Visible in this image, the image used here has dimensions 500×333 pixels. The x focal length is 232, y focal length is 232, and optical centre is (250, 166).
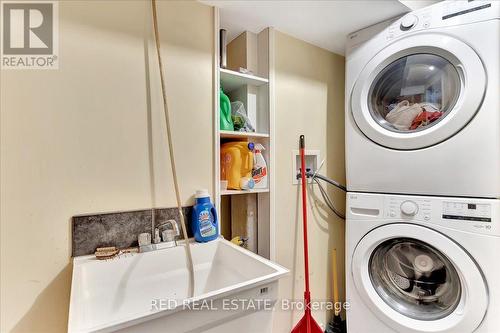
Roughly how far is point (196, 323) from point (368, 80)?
1.41m

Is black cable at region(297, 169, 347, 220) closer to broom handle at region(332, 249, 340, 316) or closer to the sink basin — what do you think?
broom handle at region(332, 249, 340, 316)

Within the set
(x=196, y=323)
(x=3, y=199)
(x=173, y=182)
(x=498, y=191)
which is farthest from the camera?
(x=173, y=182)

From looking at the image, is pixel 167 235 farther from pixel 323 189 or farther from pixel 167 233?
pixel 323 189

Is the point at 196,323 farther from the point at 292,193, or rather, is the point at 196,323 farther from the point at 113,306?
the point at 292,193

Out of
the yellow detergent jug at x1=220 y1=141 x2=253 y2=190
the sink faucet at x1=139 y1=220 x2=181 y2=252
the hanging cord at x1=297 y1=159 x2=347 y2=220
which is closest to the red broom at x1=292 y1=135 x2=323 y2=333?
the hanging cord at x1=297 y1=159 x2=347 y2=220

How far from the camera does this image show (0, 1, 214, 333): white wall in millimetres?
799

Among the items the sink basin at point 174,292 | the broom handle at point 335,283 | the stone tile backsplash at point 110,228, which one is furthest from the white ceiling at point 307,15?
the broom handle at point 335,283

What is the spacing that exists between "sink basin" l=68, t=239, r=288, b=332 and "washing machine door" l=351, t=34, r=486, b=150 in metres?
0.94

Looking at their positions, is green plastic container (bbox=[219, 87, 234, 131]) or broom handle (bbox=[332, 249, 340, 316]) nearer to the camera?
green plastic container (bbox=[219, 87, 234, 131])

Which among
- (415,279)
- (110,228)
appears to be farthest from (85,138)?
(415,279)

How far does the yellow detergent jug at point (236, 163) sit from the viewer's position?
1.26 m

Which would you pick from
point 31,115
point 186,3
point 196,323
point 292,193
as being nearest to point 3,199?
point 31,115

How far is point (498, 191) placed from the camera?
975 mm

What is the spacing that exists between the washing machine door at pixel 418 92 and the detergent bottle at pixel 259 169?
60 cm
